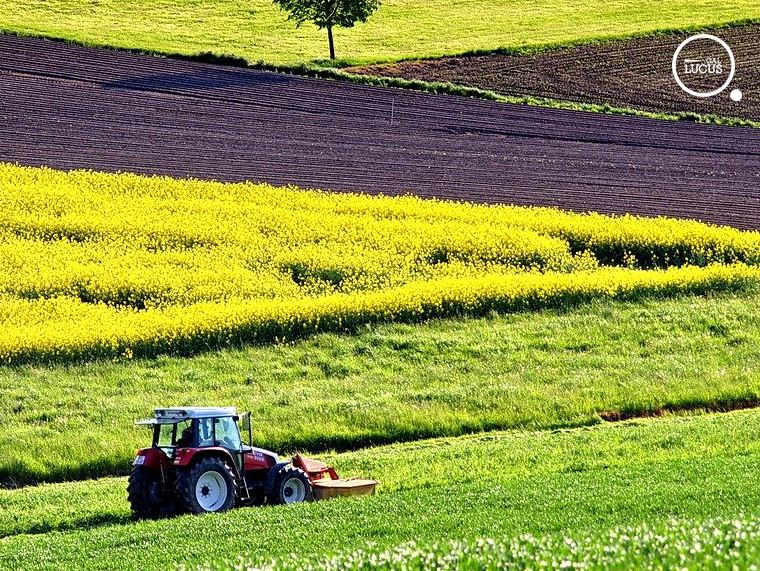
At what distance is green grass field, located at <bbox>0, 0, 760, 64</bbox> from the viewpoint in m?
59.0

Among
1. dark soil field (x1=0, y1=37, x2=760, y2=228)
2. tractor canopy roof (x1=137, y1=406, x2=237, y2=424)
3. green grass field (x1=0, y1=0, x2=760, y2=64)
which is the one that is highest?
green grass field (x1=0, y1=0, x2=760, y2=64)

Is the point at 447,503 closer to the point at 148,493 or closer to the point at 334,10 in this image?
the point at 148,493

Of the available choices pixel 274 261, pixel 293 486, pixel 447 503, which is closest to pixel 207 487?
pixel 293 486

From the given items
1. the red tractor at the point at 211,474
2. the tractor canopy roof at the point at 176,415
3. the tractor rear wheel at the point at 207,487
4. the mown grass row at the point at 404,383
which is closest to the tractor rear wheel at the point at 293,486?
the red tractor at the point at 211,474

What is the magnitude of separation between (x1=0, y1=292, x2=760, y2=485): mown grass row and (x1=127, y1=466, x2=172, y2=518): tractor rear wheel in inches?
164

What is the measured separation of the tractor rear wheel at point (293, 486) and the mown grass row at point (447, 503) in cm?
106

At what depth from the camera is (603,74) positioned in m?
56.4

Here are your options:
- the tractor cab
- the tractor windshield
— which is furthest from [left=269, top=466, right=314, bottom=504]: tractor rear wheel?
the tractor windshield

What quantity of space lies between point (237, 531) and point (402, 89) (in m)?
39.1

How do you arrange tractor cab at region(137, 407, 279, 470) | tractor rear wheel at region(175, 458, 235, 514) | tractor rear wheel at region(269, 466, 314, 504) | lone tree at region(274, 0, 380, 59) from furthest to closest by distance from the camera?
lone tree at region(274, 0, 380, 59), tractor rear wheel at region(269, 466, 314, 504), tractor cab at region(137, 407, 279, 470), tractor rear wheel at region(175, 458, 235, 514)

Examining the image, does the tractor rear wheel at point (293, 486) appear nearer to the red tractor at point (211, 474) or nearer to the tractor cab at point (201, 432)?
the red tractor at point (211, 474)

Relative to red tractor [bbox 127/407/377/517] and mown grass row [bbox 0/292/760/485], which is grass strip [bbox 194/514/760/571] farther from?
mown grass row [bbox 0/292/760/485]

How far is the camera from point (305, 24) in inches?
2640

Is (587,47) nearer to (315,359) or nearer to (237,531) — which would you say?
(315,359)
